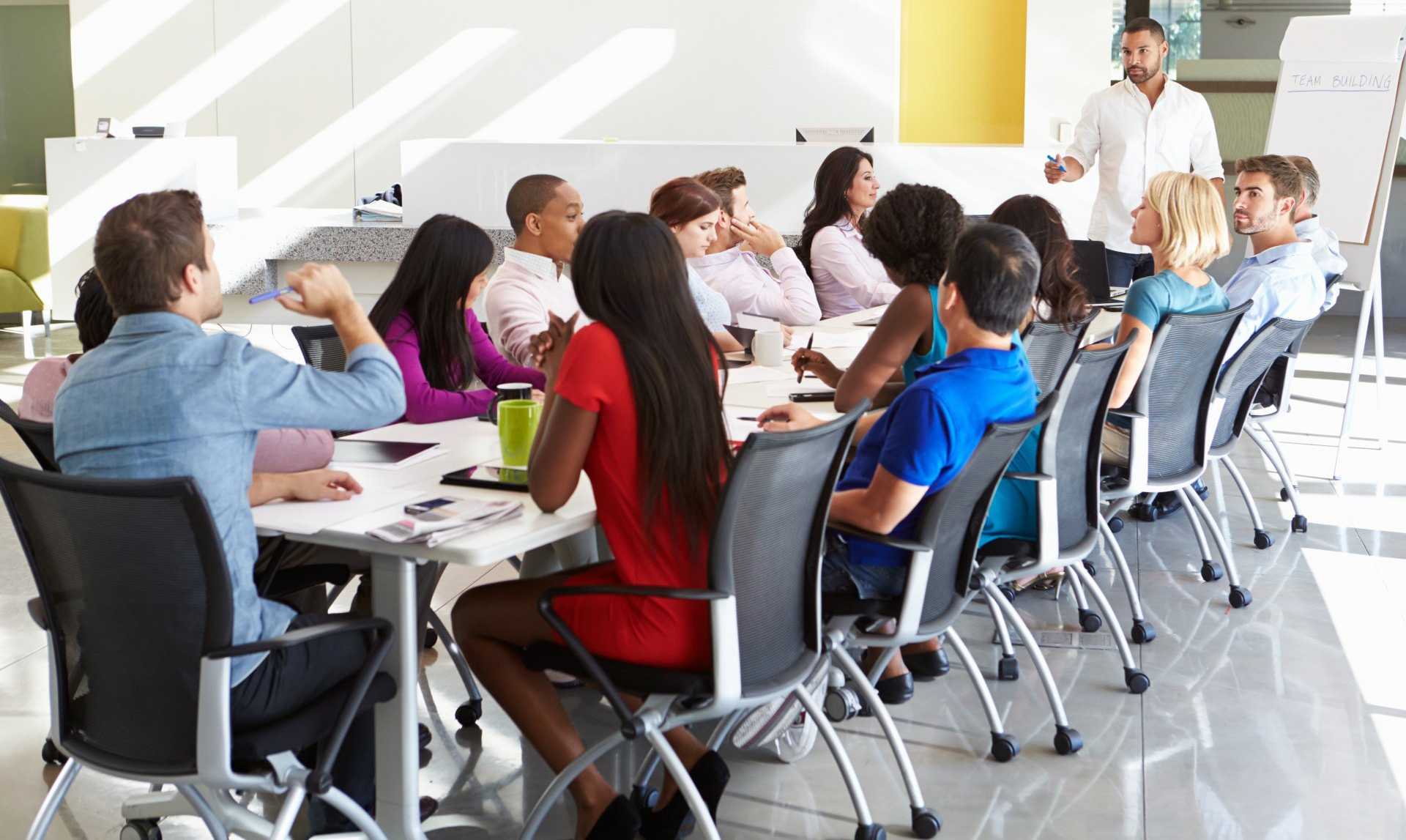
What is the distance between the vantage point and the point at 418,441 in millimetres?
2707

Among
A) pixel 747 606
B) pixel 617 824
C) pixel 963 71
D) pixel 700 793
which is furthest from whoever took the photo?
pixel 963 71

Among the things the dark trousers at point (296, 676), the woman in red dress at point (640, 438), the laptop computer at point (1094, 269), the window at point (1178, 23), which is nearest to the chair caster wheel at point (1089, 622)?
the woman in red dress at point (640, 438)

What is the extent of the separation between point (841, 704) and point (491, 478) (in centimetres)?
110

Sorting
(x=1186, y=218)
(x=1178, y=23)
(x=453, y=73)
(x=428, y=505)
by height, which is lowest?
(x=428, y=505)

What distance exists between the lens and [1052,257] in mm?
3654

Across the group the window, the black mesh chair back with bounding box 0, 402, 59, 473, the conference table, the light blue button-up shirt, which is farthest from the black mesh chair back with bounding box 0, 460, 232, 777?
the window

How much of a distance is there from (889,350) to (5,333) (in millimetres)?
8218

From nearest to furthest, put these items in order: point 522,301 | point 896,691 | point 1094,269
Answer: point 896,691 → point 522,301 → point 1094,269

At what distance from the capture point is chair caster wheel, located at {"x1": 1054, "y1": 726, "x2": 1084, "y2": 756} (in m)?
2.85

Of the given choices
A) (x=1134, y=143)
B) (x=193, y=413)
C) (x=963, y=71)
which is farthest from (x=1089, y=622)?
(x=963, y=71)

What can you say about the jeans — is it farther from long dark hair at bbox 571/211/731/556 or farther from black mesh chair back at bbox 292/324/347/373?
long dark hair at bbox 571/211/731/556

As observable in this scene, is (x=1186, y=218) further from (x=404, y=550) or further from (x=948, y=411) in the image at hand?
(x=404, y=550)

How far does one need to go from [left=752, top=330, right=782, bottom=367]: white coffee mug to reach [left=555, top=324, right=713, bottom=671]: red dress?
1.62 meters

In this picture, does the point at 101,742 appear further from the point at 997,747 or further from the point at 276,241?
the point at 276,241
